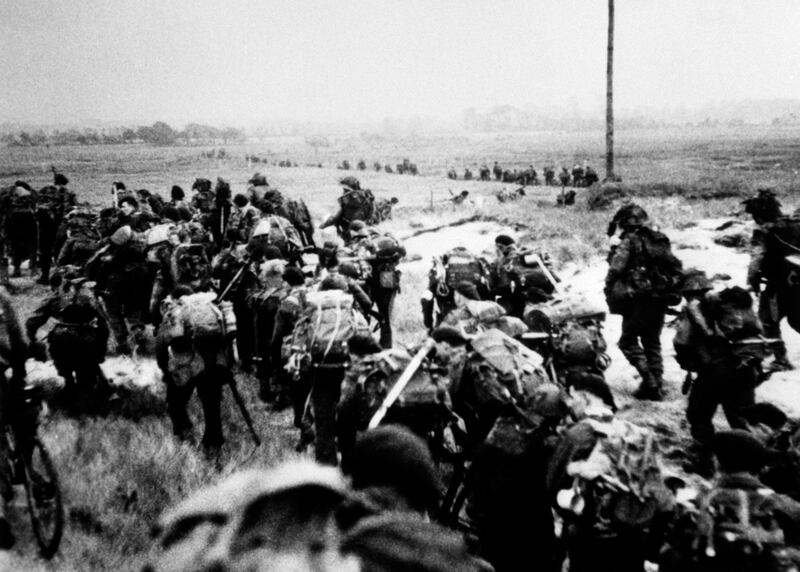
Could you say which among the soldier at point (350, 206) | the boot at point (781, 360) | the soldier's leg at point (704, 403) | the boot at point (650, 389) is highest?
the soldier at point (350, 206)

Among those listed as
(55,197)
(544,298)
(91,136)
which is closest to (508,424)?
(544,298)

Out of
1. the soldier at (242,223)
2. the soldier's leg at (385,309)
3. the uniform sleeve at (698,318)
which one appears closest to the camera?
the uniform sleeve at (698,318)

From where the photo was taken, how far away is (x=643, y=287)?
6691 millimetres

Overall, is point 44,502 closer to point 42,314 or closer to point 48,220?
point 42,314

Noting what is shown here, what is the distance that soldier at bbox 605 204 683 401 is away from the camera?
667cm

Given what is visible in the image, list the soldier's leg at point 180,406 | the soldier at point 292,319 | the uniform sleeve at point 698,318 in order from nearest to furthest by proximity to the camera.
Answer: the uniform sleeve at point 698,318
the soldier's leg at point 180,406
the soldier at point 292,319

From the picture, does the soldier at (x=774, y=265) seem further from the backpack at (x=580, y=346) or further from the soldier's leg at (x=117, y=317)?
the soldier's leg at (x=117, y=317)

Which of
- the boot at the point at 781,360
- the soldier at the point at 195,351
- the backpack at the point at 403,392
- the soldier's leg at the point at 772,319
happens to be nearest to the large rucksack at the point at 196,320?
the soldier at the point at 195,351

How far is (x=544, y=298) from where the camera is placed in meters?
6.21

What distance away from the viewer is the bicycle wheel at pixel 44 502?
431 centimetres

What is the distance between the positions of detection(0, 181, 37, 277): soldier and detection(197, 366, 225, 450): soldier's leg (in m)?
9.56

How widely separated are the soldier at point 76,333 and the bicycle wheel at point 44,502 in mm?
2145

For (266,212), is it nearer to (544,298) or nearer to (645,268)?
(544,298)

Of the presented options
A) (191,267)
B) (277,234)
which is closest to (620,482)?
(191,267)
